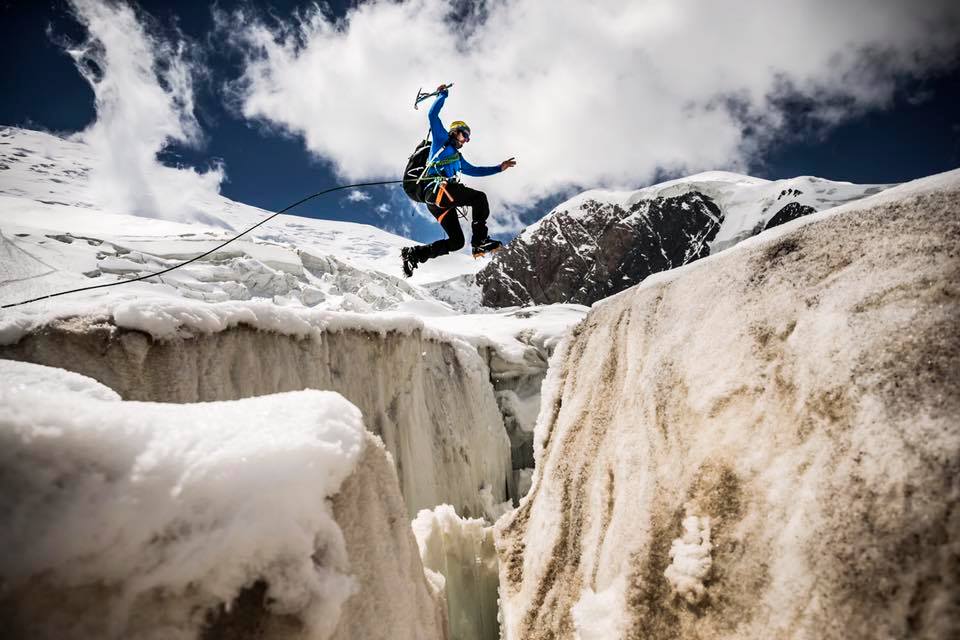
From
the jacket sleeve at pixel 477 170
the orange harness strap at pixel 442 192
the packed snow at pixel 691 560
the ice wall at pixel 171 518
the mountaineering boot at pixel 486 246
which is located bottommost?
the packed snow at pixel 691 560

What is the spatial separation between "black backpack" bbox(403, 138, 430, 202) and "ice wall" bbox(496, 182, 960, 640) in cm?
393

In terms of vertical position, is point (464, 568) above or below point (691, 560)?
below

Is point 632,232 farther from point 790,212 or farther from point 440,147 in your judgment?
point 440,147

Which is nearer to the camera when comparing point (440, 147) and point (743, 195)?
point (440, 147)

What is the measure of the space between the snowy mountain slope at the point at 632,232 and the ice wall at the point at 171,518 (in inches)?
1990

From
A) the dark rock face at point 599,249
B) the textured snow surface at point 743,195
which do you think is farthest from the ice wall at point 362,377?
the dark rock face at point 599,249

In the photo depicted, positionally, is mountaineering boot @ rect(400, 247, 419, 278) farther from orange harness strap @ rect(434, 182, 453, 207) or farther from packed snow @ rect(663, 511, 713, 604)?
packed snow @ rect(663, 511, 713, 604)

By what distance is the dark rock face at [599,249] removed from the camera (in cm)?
5109

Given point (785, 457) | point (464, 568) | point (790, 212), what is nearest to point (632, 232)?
point (790, 212)

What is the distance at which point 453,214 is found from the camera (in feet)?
19.1

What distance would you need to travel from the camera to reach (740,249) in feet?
8.40

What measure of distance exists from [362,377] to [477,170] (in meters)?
4.18

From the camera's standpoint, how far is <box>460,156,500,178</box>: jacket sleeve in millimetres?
5637

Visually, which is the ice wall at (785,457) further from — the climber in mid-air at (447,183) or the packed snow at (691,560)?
the climber in mid-air at (447,183)
